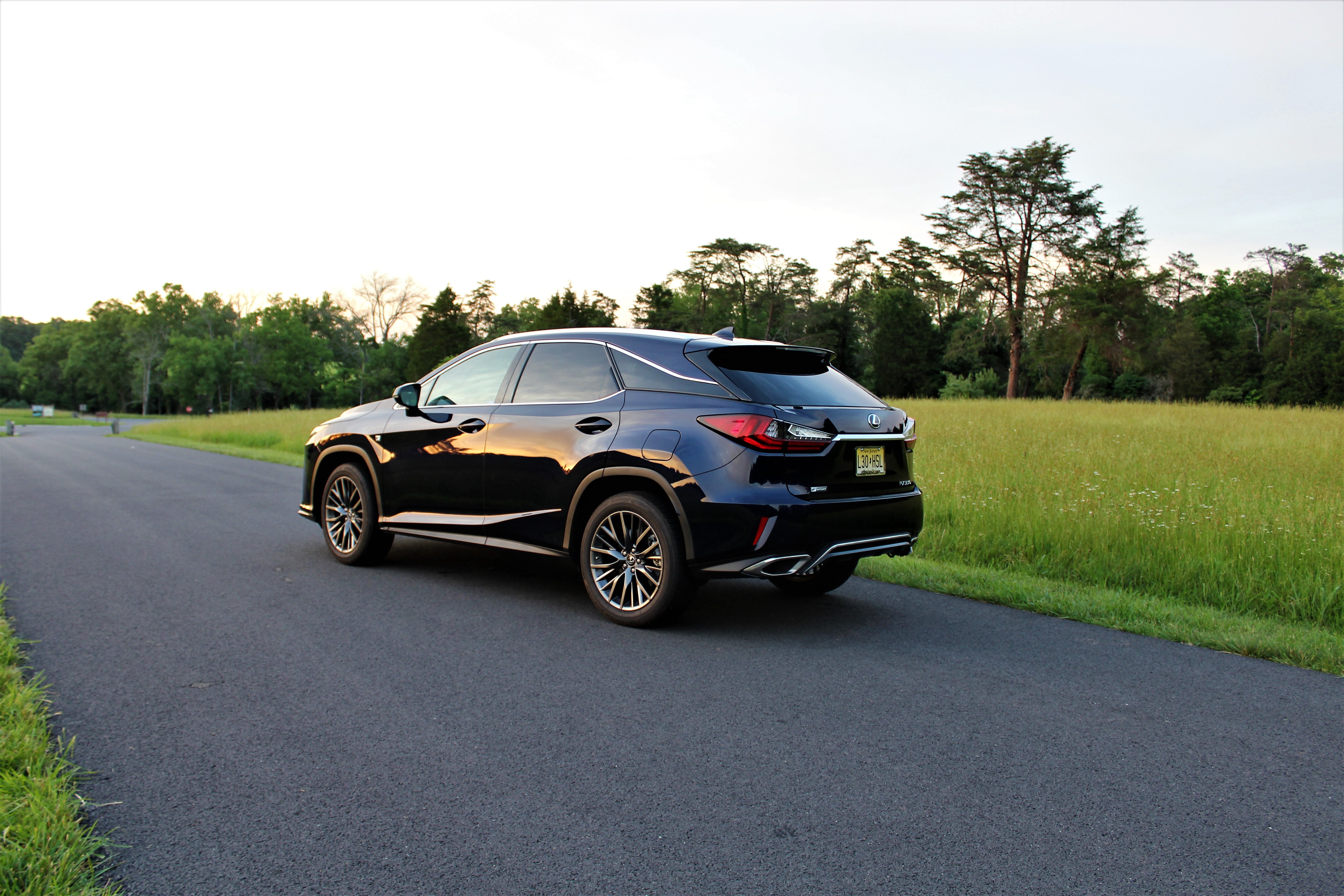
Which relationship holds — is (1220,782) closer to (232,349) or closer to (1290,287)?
(1290,287)

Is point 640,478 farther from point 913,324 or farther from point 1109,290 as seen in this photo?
point 913,324

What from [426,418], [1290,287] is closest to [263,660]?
[426,418]

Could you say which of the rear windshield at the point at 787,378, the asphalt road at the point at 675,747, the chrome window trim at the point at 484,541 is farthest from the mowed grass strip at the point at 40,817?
the rear windshield at the point at 787,378

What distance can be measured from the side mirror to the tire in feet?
6.56

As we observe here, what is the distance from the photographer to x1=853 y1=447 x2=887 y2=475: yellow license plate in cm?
497

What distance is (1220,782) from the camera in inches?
120

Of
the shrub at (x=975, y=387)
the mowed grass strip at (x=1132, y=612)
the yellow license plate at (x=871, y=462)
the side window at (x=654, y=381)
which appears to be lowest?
the mowed grass strip at (x=1132, y=612)

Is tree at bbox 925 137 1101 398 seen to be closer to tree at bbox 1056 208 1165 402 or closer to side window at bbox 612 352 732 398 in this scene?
tree at bbox 1056 208 1165 402

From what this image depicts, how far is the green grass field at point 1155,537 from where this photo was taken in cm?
557

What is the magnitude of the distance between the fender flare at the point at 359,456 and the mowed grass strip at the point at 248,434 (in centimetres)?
1178

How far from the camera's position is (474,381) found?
6.33 meters

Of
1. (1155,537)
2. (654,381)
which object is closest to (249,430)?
(654,381)

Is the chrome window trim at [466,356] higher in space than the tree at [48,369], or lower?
lower

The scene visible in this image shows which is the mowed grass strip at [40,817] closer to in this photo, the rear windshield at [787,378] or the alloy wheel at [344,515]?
the alloy wheel at [344,515]
